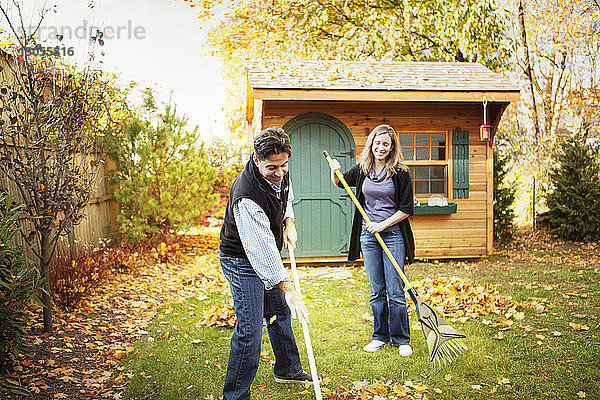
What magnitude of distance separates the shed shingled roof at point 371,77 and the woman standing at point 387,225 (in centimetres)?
398

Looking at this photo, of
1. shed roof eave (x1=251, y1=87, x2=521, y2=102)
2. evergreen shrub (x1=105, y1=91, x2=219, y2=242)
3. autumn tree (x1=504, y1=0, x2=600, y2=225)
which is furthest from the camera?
autumn tree (x1=504, y1=0, x2=600, y2=225)

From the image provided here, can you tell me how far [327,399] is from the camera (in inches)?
140

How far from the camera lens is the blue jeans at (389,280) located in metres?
4.38

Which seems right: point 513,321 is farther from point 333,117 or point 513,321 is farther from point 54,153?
point 54,153

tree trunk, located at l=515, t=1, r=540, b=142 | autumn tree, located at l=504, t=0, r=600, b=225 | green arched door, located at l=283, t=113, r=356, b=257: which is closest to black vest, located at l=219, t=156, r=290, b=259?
green arched door, located at l=283, t=113, r=356, b=257

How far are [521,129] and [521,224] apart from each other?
495cm

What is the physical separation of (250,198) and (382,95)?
19.6ft

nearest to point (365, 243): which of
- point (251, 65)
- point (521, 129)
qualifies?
point (251, 65)

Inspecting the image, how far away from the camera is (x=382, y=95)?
328 inches

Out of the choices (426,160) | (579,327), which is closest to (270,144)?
(579,327)

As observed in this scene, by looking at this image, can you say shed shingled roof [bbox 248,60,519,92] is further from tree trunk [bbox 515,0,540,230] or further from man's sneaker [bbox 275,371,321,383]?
tree trunk [bbox 515,0,540,230]

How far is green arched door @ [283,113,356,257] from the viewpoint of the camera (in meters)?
8.55

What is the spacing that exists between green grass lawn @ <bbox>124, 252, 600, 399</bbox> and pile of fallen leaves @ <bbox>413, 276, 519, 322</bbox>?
0.51ft

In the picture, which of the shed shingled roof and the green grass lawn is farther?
the shed shingled roof
